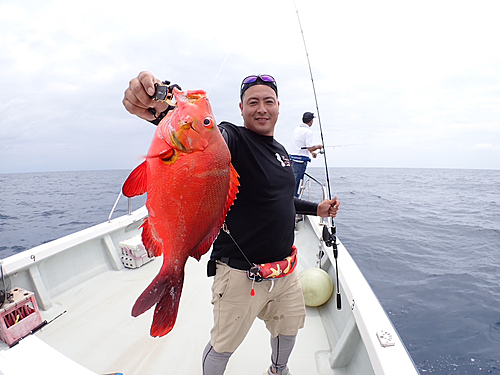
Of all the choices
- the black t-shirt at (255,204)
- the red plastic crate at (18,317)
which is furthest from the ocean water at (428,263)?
the red plastic crate at (18,317)

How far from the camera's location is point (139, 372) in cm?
235

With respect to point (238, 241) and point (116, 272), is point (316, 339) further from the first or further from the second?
point (116, 272)

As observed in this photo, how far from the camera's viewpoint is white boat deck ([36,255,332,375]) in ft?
7.98

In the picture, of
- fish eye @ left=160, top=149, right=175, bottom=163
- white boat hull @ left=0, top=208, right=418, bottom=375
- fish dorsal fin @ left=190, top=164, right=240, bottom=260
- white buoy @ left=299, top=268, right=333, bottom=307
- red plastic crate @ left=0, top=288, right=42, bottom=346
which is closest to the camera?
fish eye @ left=160, top=149, right=175, bottom=163

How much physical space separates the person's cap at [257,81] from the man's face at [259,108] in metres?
0.03

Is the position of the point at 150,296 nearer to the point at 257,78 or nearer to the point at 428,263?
the point at 257,78

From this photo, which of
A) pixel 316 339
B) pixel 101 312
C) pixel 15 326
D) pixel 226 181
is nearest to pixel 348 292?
pixel 316 339

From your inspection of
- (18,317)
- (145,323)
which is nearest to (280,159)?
(145,323)

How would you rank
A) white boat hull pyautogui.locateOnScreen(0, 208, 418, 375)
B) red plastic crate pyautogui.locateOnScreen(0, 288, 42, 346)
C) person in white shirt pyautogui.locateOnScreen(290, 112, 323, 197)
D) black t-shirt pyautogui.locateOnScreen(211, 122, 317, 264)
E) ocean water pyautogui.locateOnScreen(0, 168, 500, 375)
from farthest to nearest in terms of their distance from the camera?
person in white shirt pyautogui.locateOnScreen(290, 112, 323, 197), ocean water pyautogui.locateOnScreen(0, 168, 500, 375), red plastic crate pyautogui.locateOnScreen(0, 288, 42, 346), white boat hull pyautogui.locateOnScreen(0, 208, 418, 375), black t-shirt pyautogui.locateOnScreen(211, 122, 317, 264)

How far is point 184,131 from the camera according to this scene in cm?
93

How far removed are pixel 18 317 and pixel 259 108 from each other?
2.91 metres

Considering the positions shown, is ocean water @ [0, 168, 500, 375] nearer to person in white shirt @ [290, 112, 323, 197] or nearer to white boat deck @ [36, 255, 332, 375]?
white boat deck @ [36, 255, 332, 375]

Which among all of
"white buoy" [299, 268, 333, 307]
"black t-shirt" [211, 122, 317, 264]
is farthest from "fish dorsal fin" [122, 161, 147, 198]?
"white buoy" [299, 268, 333, 307]

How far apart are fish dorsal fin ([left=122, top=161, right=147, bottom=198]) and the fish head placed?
3.1 inches
